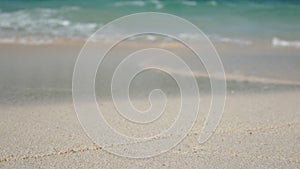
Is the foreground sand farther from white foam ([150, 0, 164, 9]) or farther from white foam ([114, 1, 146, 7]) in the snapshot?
white foam ([150, 0, 164, 9])

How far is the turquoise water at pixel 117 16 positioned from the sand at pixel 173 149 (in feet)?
10.4

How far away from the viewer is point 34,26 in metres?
8.48

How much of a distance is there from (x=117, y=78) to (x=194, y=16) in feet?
23.3

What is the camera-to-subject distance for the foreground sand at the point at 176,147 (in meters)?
2.63

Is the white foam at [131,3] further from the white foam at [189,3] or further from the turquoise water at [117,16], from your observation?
the white foam at [189,3]

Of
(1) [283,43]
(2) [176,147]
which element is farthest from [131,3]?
(2) [176,147]

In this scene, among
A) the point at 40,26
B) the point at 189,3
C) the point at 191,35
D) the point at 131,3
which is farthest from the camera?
the point at 189,3

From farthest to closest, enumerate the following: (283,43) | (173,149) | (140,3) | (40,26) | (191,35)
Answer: (140,3), (40,26), (283,43), (191,35), (173,149)

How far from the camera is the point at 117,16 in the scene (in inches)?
425

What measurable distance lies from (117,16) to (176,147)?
27.0 feet

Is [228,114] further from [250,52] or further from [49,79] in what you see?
[250,52]

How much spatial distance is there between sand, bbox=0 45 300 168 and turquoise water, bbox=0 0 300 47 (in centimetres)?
318

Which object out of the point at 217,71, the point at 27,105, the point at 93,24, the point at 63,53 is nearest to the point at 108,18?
the point at 93,24

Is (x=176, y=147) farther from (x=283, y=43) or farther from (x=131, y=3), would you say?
(x=131, y=3)
